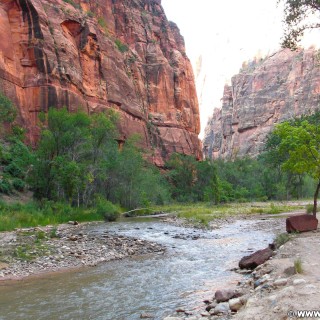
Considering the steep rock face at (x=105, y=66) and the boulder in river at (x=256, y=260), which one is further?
the steep rock face at (x=105, y=66)

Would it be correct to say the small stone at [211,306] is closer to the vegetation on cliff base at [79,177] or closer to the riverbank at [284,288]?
the riverbank at [284,288]

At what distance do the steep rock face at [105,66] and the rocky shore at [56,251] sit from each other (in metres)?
32.1

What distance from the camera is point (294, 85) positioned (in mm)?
122250

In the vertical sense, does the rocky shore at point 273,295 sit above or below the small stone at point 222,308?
above

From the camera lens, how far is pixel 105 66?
62.6 m

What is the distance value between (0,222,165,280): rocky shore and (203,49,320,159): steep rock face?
10820 cm

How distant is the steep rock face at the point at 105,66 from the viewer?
46906mm

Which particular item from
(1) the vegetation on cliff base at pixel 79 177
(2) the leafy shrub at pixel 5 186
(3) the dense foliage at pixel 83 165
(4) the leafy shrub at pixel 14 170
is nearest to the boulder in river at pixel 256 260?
(1) the vegetation on cliff base at pixel 79 177

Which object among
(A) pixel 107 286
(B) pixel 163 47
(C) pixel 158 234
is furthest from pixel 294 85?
(A) pixel 107 286

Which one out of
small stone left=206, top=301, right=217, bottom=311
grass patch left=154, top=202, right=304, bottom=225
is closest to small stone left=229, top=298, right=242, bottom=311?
small stone left=206, top=301, right=217, bottom=311

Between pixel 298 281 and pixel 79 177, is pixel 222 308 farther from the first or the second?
pixel 79 177

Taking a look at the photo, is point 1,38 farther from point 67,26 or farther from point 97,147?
point 97,147

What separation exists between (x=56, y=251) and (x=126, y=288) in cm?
496

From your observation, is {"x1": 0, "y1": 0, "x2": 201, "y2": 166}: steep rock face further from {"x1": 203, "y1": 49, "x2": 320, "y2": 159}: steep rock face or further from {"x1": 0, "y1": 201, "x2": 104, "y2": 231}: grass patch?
{"x1": 203, "y1": 49, "x2": 320, "y2": 159}: steep rock face
